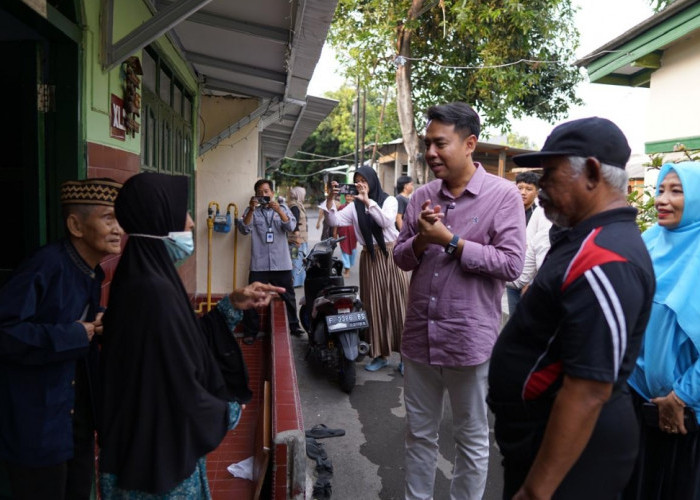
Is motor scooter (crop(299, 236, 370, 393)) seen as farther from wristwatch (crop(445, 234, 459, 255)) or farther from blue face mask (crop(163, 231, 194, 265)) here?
blue face mask (crop(163, 231, 194, 265))

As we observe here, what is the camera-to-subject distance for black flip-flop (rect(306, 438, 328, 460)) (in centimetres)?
380

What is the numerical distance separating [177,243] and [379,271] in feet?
12.5

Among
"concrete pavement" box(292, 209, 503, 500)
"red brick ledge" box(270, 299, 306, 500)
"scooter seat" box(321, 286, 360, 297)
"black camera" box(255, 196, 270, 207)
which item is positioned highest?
"black camera" box(255, 196, 270, 207)

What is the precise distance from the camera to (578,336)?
1.50 meters

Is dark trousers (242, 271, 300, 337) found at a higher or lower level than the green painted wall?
lower

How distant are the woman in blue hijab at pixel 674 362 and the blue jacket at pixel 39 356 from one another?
235 cm

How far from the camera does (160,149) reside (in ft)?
15.6

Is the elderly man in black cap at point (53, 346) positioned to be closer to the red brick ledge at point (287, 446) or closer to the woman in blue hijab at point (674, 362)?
the red brick ledge at point (287, 446)

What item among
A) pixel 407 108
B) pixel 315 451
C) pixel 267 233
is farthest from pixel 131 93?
pixel 407 108

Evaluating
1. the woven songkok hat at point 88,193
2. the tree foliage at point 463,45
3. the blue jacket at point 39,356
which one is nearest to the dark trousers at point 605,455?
the blue jacket at point 39,356

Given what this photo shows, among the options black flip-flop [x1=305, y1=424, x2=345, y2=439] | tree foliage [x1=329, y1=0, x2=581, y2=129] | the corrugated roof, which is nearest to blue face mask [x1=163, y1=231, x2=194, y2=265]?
the corrugated roof

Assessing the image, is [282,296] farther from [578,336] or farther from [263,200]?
[578,336]

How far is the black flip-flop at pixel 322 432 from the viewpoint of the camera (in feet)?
13.8

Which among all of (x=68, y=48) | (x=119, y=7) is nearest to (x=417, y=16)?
(x=119, y=7)
